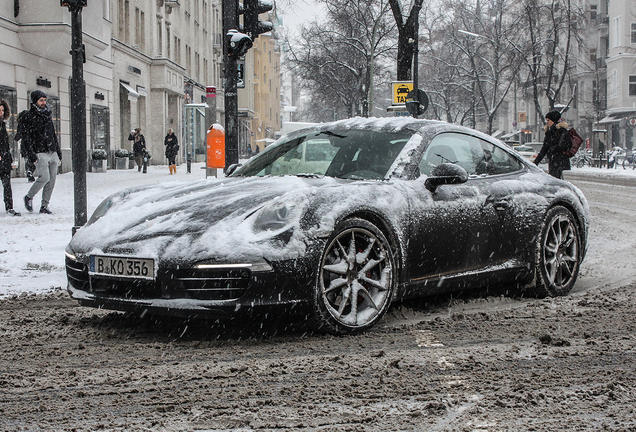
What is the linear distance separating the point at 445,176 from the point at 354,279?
38.2 inches

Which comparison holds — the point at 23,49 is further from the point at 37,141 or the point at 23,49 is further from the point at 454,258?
the point at 454,258

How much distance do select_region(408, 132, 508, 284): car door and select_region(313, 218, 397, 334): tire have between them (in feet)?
0.84

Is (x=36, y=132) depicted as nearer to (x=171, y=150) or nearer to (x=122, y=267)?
(x=122, y=267)

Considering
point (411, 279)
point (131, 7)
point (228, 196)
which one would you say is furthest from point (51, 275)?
point (131, 7)

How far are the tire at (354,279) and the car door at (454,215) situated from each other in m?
0.26

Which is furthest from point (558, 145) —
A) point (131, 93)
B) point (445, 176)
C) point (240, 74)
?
point (131, 93)

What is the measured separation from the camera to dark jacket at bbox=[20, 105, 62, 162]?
38.6ft

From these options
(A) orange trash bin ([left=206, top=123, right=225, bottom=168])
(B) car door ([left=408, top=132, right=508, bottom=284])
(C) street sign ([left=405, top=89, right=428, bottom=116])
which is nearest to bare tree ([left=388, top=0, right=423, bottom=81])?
(C) street sign ([left=405, top=89, right=428, bottom=116])

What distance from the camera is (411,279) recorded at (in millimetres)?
4715

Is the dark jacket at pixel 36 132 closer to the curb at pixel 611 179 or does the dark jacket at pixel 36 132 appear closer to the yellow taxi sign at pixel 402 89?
the yellow taxi sign at pixel 402 89

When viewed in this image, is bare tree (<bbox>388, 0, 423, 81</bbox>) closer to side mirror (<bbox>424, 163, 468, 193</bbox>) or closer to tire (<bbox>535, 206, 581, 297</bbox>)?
tire (<bbox>535, 206, 581, 297</bbox>)

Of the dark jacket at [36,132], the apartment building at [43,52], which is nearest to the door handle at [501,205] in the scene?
the dark jacket at [36,132]

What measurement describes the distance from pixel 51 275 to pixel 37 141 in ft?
19.1

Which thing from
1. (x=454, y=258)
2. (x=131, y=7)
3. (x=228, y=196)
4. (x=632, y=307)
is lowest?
(x=632, y=307)
